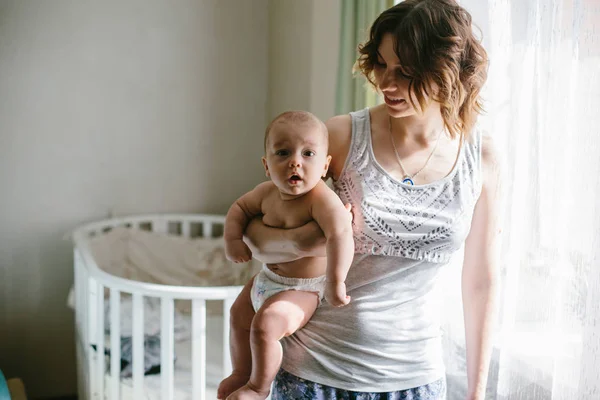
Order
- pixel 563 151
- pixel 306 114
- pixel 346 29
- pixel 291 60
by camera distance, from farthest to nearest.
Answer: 1. pixel 291 60
2. pixel 346 29
3. pixel 563 151
4. pixel 306 114

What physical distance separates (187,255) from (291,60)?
1028 millimetres

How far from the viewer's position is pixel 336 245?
97 centimetres

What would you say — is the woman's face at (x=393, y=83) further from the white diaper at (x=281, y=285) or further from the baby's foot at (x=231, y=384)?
the baby's foot at (x=231, y=384)

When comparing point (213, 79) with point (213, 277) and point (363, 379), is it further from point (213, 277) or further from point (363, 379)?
point (363, 379)

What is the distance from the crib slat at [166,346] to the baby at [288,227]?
865mm

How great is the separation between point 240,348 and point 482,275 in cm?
45

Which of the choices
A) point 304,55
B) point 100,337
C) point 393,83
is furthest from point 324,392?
point 304,55

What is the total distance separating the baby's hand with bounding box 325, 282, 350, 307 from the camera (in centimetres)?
98

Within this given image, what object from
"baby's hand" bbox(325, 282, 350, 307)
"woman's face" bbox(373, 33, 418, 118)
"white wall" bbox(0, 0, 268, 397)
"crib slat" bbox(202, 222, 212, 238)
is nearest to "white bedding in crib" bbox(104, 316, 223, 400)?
"crib slat" bbox(202, 222, 212, 238)

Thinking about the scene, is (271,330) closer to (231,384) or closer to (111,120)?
(231,384)

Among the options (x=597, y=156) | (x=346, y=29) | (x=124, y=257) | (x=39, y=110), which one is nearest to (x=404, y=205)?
(x=597, y=156)

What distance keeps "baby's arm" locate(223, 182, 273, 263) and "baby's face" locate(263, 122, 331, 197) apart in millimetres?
85

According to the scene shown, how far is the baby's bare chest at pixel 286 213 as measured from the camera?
104cm

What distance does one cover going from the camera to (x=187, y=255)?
9.98 ft
